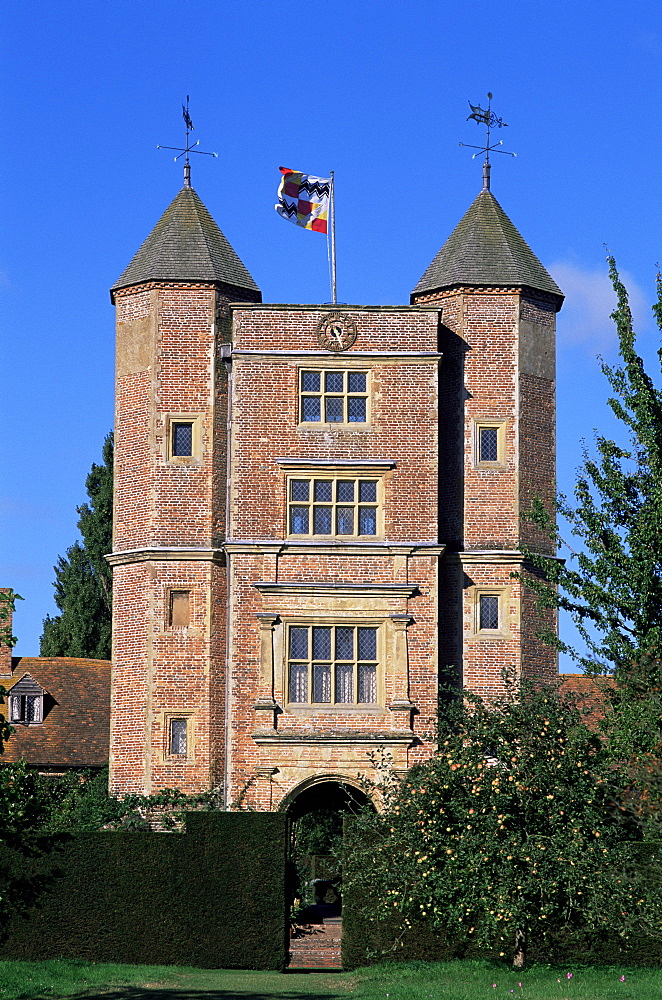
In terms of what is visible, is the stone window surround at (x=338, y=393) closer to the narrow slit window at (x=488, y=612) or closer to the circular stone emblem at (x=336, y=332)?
the circular stone emblem at (x=336, y=332)

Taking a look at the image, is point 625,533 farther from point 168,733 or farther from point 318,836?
point 318,836

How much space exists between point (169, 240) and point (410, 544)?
972cm

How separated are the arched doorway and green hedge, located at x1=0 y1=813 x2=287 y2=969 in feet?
4.63

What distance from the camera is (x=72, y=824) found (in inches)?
1444

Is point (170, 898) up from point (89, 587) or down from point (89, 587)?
down

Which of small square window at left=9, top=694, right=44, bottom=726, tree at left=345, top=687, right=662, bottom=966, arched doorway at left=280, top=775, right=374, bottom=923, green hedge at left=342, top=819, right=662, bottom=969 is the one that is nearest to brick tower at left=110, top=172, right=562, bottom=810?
arched doorway at left=280, top=775, right=374, bottom=923

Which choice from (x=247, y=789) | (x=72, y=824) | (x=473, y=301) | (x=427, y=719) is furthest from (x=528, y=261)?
(x=72, y=824)

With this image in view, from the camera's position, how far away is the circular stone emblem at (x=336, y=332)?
36062mm

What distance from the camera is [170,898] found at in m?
29.4

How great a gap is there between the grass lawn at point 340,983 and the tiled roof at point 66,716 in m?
19.2

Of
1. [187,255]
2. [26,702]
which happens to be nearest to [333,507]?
[187,255]

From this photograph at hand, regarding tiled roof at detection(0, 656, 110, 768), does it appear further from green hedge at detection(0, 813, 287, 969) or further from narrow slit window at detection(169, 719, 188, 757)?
green hedge at detection(0, 813, 287, 969)

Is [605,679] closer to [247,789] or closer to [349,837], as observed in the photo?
[349,837]

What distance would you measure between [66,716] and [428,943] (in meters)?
22.9
